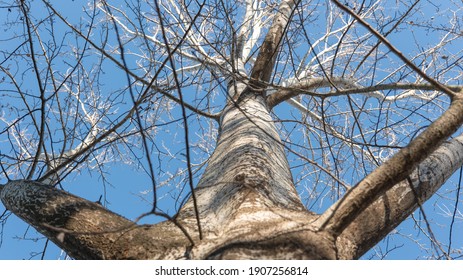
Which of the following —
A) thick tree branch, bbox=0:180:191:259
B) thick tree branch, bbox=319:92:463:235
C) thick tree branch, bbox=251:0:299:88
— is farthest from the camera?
thick tree branch, bbox=251:0:299:88

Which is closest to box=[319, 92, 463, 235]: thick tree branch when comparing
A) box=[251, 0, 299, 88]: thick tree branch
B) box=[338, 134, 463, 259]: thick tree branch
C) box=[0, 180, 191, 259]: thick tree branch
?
box=[338, 134, 463, 259]: thick tree branch

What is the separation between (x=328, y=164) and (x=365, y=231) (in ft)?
9.95

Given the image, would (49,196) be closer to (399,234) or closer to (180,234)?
(180,234)

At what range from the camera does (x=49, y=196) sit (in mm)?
1420

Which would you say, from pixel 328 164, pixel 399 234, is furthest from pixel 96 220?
pixel 328 164

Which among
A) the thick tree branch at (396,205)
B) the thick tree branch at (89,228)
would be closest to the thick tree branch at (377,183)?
the thick tree branch at (396,205)

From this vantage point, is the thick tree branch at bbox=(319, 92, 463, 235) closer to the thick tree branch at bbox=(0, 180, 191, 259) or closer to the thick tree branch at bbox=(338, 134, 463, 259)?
the thick tree branch at bbox=(338, 134, 463, 259)

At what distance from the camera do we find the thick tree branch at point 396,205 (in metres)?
1.20

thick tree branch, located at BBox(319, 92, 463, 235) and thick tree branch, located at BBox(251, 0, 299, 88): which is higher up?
thick tree branch, located at BBox(251, 0, 299, 88)

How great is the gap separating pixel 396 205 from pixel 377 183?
332 mm

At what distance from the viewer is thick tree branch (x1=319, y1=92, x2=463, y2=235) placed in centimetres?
105

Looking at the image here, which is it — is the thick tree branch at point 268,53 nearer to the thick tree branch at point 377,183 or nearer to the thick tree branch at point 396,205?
the thick tree branch at point 396,205

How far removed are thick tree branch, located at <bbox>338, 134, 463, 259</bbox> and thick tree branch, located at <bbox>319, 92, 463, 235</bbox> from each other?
115mm

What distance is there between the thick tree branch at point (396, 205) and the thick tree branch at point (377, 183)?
115 millimetres
